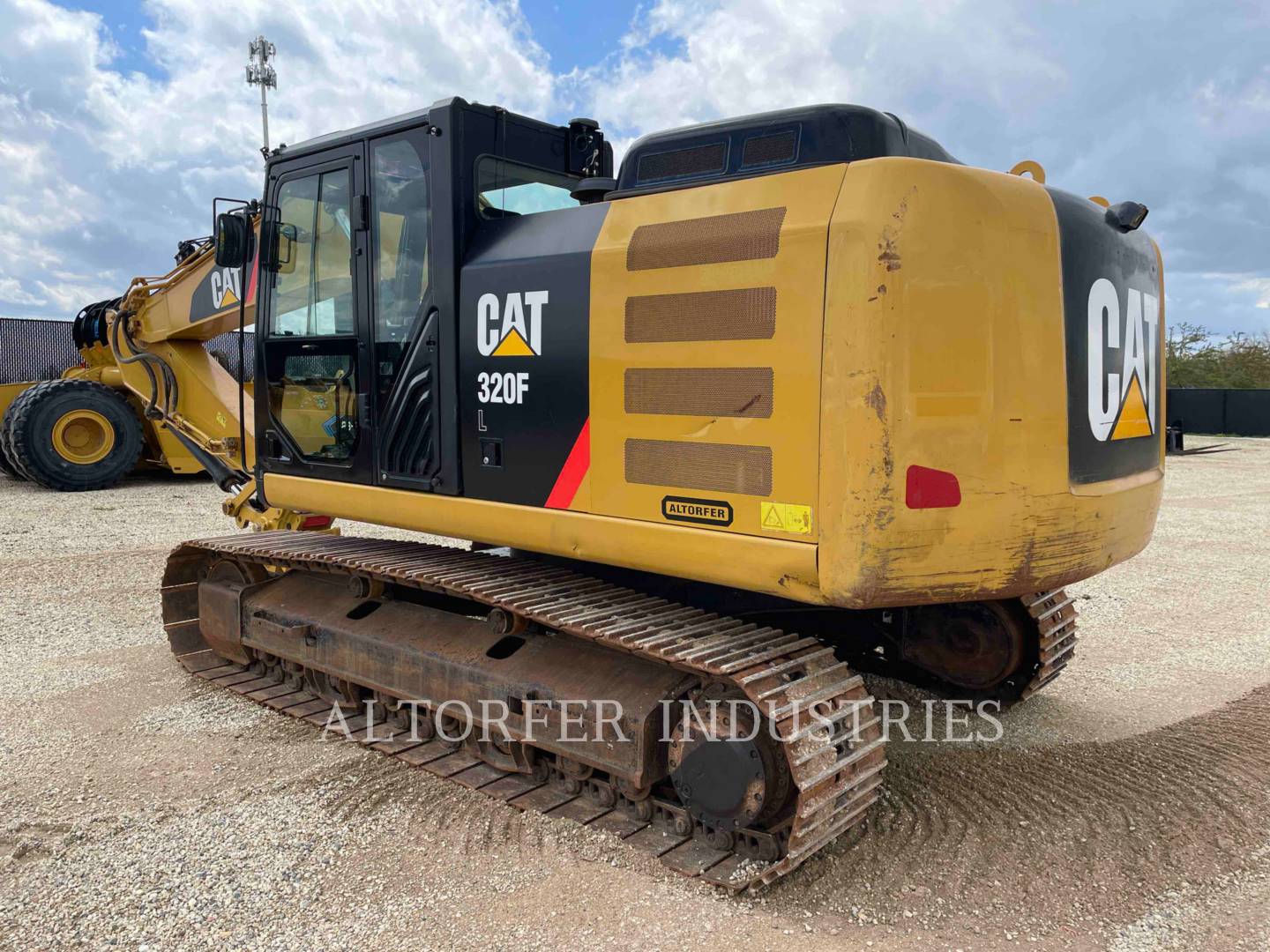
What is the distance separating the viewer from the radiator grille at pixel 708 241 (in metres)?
3.24

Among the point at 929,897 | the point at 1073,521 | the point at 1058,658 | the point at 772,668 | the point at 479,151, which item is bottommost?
the point at 929,897

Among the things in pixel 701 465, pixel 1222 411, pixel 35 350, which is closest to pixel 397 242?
pixel 701 465

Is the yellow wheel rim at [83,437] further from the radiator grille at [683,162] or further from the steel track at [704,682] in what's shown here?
the radiator grille at [683,162]

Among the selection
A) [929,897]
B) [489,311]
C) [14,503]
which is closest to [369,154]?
[489,311]

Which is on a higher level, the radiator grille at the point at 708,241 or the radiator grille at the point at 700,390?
the radiator grille at the point at 708,241

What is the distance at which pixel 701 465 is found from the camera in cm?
341

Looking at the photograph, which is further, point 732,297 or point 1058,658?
point 1058,658

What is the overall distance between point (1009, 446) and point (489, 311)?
2.02m

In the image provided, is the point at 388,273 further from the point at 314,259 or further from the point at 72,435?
the point at 72,435

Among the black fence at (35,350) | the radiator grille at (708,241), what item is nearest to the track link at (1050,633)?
the radiator grille at (708,241)

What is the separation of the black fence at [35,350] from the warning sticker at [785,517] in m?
18.0

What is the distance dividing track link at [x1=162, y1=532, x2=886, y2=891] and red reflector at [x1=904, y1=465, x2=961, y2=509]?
732 mm

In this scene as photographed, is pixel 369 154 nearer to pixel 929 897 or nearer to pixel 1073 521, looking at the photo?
pixel 1073 521

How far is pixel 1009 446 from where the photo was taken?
3.20 m
